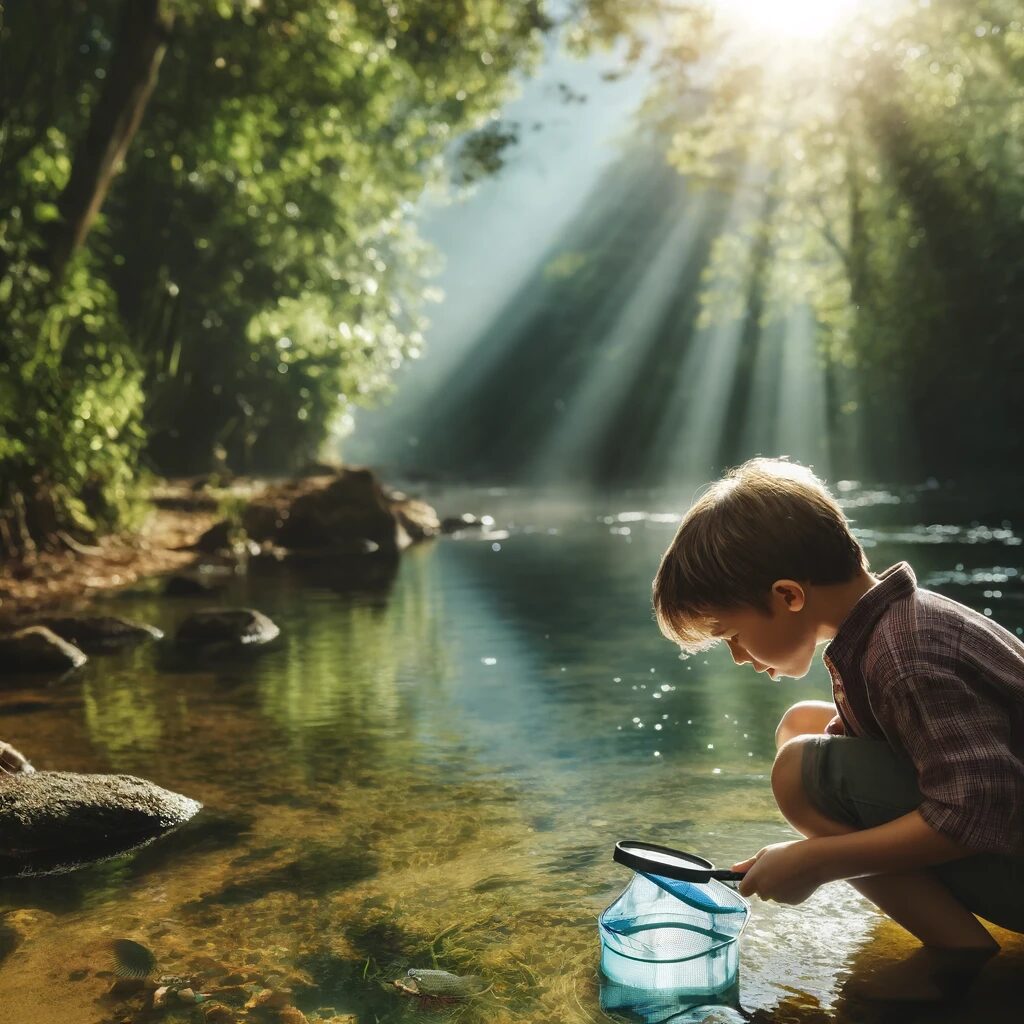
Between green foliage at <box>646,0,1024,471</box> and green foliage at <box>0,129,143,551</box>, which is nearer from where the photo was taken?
green foliage at <box>0,129,143,551</box>

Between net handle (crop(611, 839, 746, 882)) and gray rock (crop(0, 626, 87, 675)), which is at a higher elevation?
net handle (crop(611, 839, 746, 882))

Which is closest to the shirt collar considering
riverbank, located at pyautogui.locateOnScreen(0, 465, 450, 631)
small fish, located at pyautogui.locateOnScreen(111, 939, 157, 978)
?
small fish, located at pyautogui.locateOnScreen(111, 939, 157, 978)

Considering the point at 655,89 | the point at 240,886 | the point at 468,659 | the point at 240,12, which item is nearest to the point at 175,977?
the point at 240,886

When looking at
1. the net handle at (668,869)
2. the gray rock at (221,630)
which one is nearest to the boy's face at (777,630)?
the net handle at (668,869)

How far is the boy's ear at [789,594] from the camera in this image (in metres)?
2.43

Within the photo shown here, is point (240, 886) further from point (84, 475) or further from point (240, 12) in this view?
point (240, 12)

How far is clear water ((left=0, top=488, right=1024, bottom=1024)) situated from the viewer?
2.57 metres

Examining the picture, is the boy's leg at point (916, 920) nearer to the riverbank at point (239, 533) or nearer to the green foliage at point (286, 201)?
the riverbank at point (239, 533)

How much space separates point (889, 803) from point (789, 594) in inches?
17.9

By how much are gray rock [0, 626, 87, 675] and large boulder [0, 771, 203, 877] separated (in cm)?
270

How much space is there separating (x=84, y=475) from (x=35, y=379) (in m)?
1.14

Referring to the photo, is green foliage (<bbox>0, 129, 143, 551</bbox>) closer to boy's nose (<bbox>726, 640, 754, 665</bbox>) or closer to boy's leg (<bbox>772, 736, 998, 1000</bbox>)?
boy's nose (<bbox>726, 640, 754, 665</bbox>)

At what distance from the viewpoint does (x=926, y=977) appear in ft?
8.02

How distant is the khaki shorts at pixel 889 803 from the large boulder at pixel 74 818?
6.90 feet
